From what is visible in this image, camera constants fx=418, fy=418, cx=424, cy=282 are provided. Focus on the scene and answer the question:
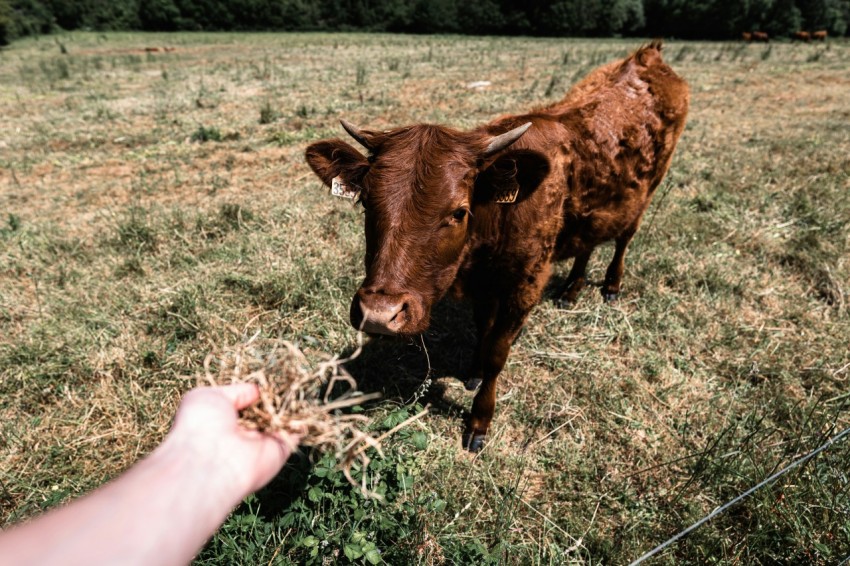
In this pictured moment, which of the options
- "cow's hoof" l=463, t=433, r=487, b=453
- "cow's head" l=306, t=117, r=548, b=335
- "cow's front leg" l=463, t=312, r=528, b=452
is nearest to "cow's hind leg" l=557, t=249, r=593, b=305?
"cow's front leg" l=463, t=312, r=528, b=452

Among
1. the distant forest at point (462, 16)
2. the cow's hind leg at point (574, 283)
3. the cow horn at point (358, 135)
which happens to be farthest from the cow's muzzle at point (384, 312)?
the distant forest at point (462, 16)

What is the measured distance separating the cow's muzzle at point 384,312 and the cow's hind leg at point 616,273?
2.97 metres

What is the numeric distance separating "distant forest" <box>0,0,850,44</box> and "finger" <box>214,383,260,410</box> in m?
61.8

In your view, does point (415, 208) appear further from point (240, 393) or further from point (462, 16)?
point (462, 16)

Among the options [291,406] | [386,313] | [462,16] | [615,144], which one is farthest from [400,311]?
[462,16]

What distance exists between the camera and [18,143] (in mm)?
8609

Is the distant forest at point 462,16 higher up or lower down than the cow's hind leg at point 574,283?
higher up

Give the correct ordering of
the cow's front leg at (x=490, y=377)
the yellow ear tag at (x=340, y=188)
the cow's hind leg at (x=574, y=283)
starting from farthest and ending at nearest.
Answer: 1. the cow's hind leg at (x=574, y=283)
2. the cow's front leg at (x=490, y=377)
3. the yellow ear tag at (x=340, y=188)

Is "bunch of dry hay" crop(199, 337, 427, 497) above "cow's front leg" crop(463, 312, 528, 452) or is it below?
above

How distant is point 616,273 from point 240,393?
389cm

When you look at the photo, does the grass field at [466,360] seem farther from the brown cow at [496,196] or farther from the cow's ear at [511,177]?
the cow's ear at [511,177]

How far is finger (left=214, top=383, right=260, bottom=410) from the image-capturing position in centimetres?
145

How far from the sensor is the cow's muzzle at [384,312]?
1.95 metres

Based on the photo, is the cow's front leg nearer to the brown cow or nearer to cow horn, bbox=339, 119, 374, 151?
the brown cow
